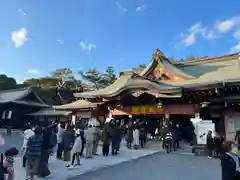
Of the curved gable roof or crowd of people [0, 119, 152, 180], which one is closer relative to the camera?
crowd of people [0, 119, 152, 180]

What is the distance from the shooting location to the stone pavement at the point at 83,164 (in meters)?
9.14

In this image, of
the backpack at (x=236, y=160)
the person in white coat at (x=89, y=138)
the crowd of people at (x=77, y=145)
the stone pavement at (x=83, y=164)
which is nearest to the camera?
the backpack at (x=236, y=160)

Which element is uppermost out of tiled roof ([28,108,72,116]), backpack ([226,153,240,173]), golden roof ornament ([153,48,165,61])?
golden roof ornament ([153,48,165,61])

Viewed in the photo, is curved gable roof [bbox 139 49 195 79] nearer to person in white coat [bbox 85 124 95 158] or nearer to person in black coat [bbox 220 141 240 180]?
person in white coat [bbox 85 124 95 158]

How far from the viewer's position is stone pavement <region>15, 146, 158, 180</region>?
914 centimetres

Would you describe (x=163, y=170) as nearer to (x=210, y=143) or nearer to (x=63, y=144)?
(x=210, y=143)

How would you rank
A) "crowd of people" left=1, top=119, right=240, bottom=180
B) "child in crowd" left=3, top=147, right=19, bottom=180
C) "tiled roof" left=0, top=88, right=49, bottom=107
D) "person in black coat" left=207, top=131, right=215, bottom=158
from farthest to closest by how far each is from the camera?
"tiled roof" left=0, top=88, right=49, bottom=107 → "person in black coat" left=207, top=131, right=215, bottom=158 → "child in crowd" left=3, top=147, right=19, bottom=180 → "crowd of people" left=1, top=119, right=240, bottom=180

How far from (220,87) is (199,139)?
369 centimetres

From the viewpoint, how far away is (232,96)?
50.5 ft

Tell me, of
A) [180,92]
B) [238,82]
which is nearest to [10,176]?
[180,92]

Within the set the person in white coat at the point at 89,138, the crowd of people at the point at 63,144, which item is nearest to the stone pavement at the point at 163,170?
the crowd of people at the point at 63,144

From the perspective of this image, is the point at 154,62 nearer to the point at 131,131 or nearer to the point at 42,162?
the point at 131,131

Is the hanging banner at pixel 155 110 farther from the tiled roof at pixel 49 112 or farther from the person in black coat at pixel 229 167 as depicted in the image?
the tiled roof at pixel 49 112

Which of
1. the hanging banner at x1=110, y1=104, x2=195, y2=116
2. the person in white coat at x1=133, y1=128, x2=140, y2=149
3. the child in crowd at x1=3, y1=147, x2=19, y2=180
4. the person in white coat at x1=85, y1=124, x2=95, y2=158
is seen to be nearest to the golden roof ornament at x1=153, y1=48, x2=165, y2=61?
the hanging banner at x1=110, y1=104, x2=195, y2=116
